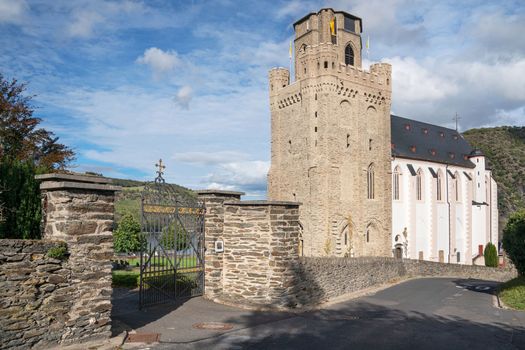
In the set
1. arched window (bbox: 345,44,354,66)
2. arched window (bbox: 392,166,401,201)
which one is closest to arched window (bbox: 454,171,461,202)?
arched window (bbox: 392,166,401,201)

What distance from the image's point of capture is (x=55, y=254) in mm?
7453

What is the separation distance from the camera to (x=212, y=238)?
41.5 ft

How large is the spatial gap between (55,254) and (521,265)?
17855mm

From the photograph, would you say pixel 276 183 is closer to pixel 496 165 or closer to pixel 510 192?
pixel 510 192

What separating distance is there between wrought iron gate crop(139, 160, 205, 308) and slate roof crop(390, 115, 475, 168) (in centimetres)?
3048

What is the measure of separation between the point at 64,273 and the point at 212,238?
5.40 meters

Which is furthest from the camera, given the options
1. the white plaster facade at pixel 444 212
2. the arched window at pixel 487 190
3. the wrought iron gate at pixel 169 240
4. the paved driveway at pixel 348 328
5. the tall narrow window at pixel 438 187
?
the arched window at pixel 487 190

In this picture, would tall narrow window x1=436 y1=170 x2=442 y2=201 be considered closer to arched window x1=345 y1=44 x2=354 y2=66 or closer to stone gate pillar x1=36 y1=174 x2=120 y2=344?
arched window x1=345 y1=44 x2=354 y2=66

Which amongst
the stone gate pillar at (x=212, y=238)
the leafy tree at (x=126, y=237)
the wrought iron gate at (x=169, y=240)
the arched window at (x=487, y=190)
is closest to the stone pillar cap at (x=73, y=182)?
the wrought iron gate at (x=169, y=240)

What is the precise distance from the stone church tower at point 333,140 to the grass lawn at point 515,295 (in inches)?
617

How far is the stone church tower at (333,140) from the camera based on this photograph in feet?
110

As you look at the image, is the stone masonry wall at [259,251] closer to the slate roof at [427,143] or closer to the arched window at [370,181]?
the arched window at [370,181]

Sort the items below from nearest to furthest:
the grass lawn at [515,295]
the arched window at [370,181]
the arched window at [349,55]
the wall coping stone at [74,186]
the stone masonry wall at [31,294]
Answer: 1. the stone masonry wall at [31,294]
2. the wall coping stone at [74,186]
3. the grass lawn at [515,295]
4. the arched window at [370,181]
5. the arched window at [349,55]

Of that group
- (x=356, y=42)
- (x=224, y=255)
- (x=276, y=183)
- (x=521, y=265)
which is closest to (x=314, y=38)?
(x=356, y=42)
